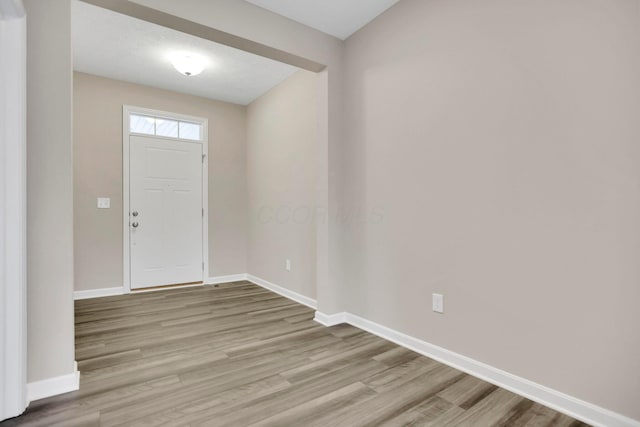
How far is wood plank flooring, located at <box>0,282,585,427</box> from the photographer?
5.38 feet

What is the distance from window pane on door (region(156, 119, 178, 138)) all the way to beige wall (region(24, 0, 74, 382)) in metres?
2.68

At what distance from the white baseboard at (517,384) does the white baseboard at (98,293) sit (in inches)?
131

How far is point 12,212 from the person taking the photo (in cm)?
165

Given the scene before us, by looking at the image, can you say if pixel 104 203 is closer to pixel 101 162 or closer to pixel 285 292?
pixel 101 162

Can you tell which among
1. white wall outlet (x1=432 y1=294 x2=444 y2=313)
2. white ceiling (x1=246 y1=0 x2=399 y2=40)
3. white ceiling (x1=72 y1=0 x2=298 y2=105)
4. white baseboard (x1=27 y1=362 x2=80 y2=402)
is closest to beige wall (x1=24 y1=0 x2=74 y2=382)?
white baseboard (x1=27 y1=362 x2=80 y2=402)

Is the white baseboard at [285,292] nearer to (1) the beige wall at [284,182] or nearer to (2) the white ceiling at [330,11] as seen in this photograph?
(1) the beige wall at [284,182]

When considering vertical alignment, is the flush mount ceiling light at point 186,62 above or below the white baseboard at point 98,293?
above

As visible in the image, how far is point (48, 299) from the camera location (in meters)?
1.84

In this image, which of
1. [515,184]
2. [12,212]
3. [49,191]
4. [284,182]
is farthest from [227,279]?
[515,184]

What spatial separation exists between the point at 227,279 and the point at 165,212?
4.39ft

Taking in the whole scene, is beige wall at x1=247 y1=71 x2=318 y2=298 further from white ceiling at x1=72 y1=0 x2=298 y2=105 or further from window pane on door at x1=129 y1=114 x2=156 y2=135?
window pane on door at x1=129 y1=114 x2=156 y2=135

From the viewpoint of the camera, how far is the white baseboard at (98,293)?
393 centimetres

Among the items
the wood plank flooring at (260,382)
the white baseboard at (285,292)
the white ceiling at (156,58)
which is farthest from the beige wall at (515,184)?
the white ceiling at (156,58)

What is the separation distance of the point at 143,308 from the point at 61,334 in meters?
1.78
